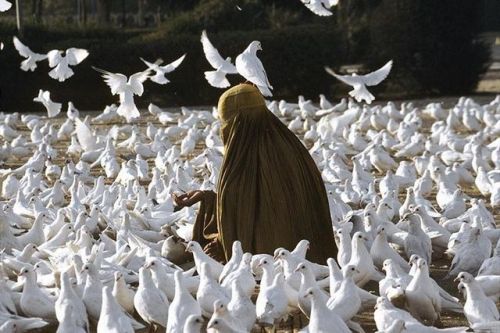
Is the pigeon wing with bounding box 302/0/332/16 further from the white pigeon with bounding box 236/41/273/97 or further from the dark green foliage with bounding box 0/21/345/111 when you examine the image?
the dark green foliage with bounding box 0/21/345/111

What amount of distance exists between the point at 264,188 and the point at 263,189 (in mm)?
13

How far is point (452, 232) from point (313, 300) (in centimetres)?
349

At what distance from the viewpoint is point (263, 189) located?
844 centimetres

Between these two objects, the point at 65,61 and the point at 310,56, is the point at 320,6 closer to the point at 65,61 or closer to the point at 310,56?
the point at 65,61

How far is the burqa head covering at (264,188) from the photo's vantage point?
332 inches

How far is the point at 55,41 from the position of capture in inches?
1000

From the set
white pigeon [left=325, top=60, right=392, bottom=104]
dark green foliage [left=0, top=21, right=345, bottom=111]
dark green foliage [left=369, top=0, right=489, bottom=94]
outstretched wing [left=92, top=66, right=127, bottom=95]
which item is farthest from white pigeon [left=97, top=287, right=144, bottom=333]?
dark green foliage [left=369, top=0, right=489, bottom=94]

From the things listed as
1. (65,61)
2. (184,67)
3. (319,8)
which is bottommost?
(184,67)

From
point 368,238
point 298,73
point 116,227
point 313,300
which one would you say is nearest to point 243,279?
point 313,300

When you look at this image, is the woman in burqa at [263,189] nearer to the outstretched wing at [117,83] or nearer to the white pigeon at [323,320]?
the white pigeon at [323,320]

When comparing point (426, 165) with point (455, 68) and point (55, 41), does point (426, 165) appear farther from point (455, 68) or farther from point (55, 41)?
point (55, 41)

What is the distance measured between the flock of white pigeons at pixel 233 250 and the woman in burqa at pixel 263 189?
0.18 metres

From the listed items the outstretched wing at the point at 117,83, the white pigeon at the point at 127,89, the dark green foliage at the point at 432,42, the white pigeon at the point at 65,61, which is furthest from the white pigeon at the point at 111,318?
the dark green foliage at the point at 432,42

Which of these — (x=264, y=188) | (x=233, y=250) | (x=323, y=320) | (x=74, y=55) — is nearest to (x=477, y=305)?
(x=323, y=320)
